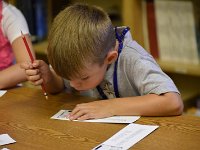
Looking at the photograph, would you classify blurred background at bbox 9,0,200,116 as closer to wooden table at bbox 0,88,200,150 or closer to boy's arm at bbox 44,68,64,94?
boy's arm at bbox 44,68,64,94

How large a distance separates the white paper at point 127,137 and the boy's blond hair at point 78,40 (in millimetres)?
205

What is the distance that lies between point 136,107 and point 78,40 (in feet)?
0.74

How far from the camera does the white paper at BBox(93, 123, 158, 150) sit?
0.91m

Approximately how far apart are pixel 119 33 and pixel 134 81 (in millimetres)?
158

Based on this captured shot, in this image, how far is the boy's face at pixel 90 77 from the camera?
110 cm

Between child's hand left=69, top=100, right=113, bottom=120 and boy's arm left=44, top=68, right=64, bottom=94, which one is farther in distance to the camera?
boy's arm left=44, top=68, right=64, bottom=94

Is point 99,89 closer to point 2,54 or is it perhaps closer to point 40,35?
point 2,54

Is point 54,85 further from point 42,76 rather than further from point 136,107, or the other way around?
point 136,107

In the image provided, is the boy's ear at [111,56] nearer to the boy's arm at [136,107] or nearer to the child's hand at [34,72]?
the boy's arm at [136,107]

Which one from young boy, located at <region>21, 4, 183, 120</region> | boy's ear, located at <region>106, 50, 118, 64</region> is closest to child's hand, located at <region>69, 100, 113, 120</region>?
young boy, located at <region>21, 4, 183, 120</region>

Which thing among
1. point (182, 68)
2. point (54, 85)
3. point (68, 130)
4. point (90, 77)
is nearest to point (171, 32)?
point (182, 68)

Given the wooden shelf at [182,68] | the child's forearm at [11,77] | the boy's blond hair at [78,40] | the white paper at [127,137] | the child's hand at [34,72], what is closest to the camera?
the white paper at [127,137]

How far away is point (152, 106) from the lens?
1.07 m

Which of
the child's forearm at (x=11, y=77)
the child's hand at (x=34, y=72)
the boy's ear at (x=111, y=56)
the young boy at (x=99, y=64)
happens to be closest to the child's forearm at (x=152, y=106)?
the young boy at (x=99, y=64)
